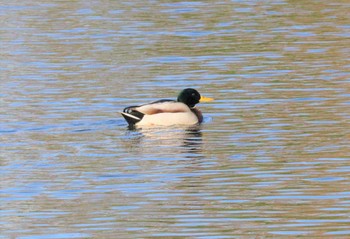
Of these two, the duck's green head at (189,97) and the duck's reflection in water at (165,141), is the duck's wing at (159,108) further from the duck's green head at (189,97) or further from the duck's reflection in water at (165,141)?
the duck's green head at (189,97)

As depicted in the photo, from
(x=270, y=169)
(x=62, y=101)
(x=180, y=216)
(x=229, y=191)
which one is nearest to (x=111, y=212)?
(x=180, y=216)

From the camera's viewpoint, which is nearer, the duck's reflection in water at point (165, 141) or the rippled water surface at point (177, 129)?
the rippled water surface at point (177, 129)

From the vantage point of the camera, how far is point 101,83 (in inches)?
957

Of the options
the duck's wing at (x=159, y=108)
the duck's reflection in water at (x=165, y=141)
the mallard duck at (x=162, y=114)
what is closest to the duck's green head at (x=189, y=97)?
the mallard duck at (x=162, y=114)

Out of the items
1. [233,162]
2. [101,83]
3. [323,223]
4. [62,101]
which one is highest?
[101,83]

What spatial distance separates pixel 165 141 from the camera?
1861cm

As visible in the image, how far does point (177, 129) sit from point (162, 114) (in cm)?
42

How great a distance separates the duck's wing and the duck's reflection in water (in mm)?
270

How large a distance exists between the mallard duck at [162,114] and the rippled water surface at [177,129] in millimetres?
238

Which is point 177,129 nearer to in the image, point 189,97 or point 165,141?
point 189,97

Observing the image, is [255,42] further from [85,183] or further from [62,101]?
[85,183]

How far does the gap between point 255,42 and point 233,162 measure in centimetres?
1375

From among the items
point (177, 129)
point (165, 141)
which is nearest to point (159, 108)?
point (177, 129)

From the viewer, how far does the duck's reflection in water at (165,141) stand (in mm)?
17266
